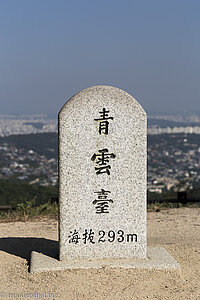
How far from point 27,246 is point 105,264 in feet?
5.72

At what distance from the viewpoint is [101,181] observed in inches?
223

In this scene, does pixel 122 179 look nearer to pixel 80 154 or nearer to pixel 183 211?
pixel 80 154

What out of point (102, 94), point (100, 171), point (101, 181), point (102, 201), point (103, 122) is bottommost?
point (102, 201)

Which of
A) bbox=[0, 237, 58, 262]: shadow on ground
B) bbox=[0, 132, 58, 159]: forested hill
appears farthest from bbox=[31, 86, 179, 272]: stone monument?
bbox=[0, 132, 58, 159]: forested hill

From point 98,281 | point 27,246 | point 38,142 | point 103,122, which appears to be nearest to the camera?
point 98,281

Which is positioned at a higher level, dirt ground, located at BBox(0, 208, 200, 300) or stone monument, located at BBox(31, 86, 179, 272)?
stone monument, located at BBox(31, 86, 179, 272)

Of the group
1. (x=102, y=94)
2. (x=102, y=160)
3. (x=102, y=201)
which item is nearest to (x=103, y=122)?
(x=102, y=94)

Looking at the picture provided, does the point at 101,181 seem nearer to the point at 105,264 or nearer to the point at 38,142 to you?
the point at 105,264

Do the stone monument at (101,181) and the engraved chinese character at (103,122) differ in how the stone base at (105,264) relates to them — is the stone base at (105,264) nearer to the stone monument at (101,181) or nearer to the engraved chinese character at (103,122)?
the stone monument at (101,181)

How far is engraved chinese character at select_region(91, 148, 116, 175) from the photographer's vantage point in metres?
5.61

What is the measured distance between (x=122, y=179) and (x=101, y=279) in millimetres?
1212

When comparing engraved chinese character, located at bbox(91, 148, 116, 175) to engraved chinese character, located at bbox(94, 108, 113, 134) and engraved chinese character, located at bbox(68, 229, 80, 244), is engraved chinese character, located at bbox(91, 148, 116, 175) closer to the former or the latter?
engraved chinese character, located at bbox(94, 108, 113, 134)

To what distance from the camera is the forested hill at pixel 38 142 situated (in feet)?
86.0

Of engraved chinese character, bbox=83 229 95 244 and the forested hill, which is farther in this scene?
the forested hill
